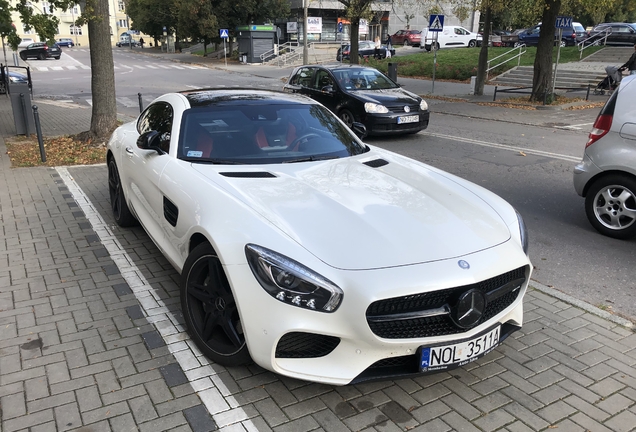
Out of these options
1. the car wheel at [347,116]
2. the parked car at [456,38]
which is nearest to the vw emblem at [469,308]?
the car wheel at [347,116]

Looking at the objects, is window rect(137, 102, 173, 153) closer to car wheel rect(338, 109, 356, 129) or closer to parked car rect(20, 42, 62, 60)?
car wheel rect(338, 109, 356, 129)

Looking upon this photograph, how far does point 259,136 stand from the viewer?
422cm

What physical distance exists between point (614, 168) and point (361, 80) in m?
7.58

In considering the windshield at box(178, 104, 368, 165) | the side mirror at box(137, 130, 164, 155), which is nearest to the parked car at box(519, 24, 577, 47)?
the windshield at box(178, 104, 368, 165)

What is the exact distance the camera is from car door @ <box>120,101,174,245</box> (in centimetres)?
417

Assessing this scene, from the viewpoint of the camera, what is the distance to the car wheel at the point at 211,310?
3.02 metres

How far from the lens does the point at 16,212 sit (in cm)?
627

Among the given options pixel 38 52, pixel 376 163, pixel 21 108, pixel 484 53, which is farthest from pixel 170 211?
pixel 38 52

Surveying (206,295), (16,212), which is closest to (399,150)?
(16,212)

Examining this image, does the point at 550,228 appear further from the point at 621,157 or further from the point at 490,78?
the point at 490,78

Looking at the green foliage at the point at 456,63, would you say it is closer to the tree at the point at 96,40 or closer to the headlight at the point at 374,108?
the headlight at the point at 374,108

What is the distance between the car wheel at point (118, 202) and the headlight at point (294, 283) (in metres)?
3.21

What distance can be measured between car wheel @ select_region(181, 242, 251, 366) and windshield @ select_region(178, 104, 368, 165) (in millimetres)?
1037

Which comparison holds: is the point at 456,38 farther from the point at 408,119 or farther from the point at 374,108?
the point at 374,108
